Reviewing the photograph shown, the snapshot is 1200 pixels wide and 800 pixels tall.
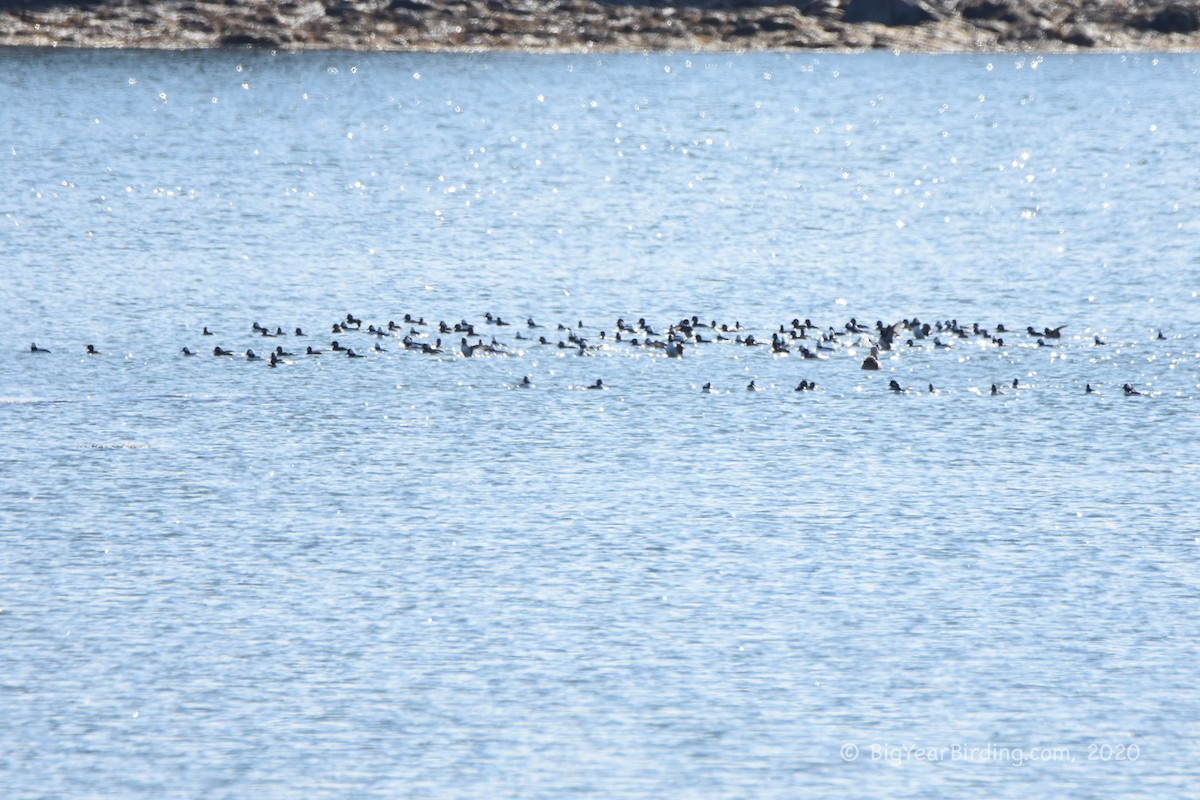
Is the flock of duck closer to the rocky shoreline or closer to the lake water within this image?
the lake water

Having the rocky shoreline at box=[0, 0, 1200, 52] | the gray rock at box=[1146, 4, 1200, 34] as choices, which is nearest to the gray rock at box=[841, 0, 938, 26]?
the rocky shoreline at box=[0, 0, 1200, 52]

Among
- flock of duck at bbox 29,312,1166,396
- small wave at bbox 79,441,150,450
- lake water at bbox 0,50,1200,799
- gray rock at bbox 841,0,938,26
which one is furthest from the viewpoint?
gray rock at bbox 841,0,938,26

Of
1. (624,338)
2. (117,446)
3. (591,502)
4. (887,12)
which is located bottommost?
(117,446)

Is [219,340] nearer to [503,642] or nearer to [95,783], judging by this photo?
[503,642]

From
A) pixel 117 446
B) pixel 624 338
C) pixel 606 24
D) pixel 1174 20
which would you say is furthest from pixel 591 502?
pixel 1174 20

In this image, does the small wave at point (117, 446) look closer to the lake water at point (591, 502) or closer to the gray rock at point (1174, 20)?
the lake water at point (591, 502)

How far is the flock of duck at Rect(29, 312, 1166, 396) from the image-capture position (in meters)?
44.0

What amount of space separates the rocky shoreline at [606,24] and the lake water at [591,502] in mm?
56621

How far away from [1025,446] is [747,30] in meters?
106

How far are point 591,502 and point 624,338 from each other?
1494 centimetres

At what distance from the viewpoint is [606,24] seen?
13638 centimetres

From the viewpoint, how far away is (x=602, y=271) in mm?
56781

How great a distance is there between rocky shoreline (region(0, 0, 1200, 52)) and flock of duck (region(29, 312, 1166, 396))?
290 ft

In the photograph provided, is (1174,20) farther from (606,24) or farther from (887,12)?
(606,24)
